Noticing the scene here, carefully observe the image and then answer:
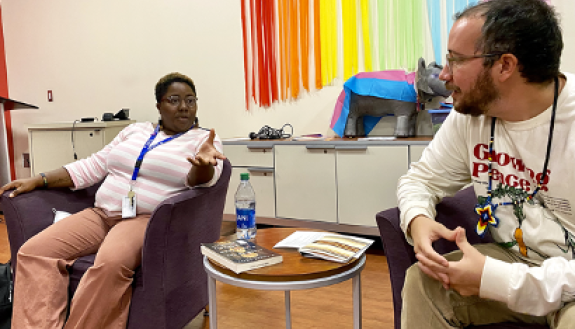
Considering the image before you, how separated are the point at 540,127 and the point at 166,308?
1313 millimetres

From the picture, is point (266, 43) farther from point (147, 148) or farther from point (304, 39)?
point (147, 148)

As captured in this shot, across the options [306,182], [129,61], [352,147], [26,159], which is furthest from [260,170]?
[26,159]

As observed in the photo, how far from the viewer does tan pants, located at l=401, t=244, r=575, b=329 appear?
1079 millimetres

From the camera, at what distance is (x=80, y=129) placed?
4.00m

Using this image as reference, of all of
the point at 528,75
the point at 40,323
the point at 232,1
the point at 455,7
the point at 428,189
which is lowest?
the point at 40,323

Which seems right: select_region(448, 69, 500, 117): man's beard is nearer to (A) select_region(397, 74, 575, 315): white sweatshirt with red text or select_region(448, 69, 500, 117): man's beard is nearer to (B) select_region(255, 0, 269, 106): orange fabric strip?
(A) select_region(397, 74, 575, 315): white sweatshirt with red text

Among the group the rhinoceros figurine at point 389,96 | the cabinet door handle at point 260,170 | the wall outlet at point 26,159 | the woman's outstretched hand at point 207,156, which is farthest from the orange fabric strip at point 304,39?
the wall outlet at point 26,159

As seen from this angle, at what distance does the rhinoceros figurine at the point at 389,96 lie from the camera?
2.87 metres

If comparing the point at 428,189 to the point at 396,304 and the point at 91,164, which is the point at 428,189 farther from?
the point at 91,164

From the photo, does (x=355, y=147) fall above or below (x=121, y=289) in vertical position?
above

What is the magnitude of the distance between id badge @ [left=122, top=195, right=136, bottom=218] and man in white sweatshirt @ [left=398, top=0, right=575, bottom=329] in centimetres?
118

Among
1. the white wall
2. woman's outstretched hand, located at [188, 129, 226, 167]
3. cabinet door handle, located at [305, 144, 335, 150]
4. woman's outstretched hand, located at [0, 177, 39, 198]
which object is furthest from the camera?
the white wall

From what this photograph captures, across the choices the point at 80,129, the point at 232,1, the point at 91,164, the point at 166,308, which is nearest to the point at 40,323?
the point at 166,308

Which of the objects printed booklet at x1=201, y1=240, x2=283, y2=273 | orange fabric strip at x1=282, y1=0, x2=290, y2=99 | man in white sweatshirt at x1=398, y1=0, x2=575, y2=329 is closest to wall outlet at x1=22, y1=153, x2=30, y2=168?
orange fabric strip at x1=282, y1=0, x2=290, y2=99
